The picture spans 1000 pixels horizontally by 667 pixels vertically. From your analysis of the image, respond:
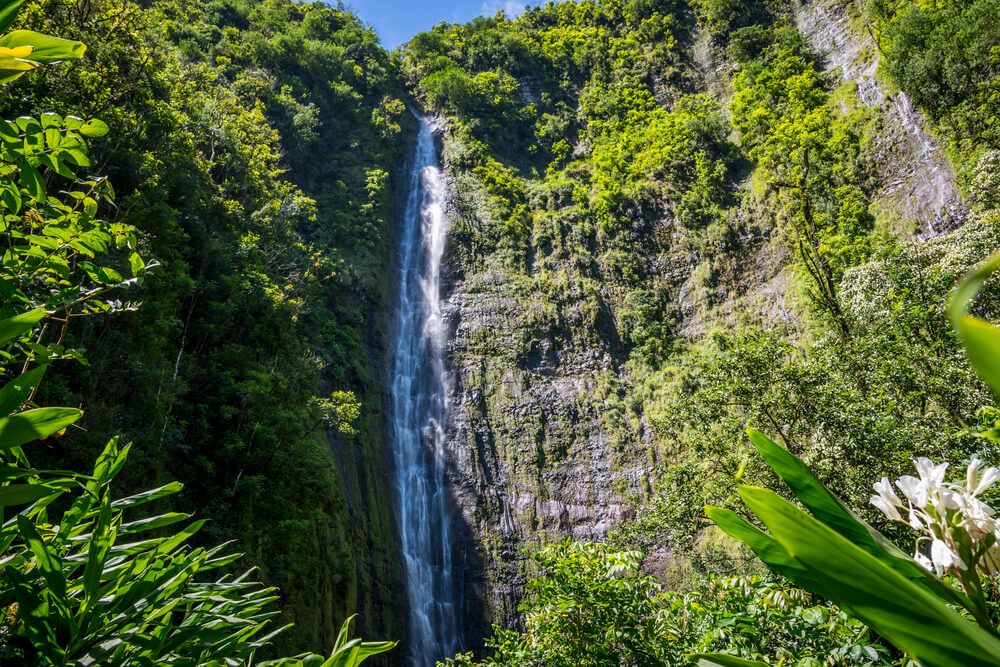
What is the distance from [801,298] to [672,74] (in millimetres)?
15312

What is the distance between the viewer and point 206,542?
7230 millimetres

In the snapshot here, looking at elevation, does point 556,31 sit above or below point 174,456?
above

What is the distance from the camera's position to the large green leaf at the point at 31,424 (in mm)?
669

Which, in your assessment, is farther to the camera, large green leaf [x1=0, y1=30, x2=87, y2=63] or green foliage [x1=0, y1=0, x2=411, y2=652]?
green foliage [x1=0, y1=0, x2=411, y2=652]

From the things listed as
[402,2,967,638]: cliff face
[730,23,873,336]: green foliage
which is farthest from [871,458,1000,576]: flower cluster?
[402,2,967,638]: cliff face

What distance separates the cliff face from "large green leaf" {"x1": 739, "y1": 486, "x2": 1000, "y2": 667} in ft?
49.9

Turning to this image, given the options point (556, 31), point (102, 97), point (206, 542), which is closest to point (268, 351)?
point (206, 542)

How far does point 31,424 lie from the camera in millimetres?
708

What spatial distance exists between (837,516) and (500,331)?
18.7 meters

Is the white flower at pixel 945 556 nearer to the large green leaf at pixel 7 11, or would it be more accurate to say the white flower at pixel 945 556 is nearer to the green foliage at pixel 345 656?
the green foliage at pixel 345 656

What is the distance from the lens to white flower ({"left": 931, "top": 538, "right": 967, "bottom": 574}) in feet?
2.17

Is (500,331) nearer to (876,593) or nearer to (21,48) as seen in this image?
(21,48)

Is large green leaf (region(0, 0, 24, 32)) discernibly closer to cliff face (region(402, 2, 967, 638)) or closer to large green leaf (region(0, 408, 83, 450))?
large green leaf (region(0, 408, 83, 450))

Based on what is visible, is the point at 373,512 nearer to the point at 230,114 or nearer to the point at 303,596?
the point at 303,596
